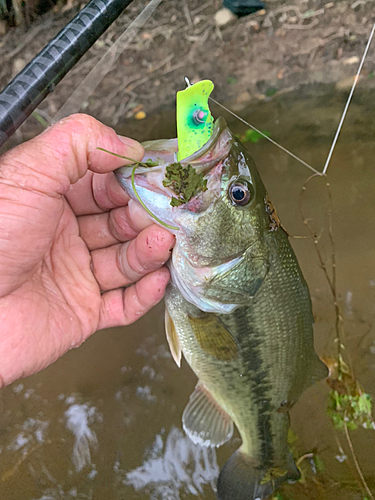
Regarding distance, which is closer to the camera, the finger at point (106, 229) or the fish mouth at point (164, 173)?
the fish mouth at point (164, 173)

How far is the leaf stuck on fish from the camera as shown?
4.62 ft

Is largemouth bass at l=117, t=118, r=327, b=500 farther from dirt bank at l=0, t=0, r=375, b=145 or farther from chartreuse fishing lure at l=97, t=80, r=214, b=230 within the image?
dirt bank at l=0, t=0, r=375, b=145

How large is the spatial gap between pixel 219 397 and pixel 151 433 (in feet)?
3.28

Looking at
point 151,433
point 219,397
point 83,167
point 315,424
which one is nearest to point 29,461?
point 151,433

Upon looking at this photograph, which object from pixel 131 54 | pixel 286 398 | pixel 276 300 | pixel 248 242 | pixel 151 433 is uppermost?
pixel 131 54

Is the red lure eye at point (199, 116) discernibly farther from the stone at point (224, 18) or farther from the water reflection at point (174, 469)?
the stone at point (224, 18)

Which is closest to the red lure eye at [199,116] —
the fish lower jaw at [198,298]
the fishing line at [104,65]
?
the fish lower jaw at [198,298]

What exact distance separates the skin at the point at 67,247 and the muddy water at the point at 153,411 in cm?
105

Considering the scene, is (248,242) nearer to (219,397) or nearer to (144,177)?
(144,177)

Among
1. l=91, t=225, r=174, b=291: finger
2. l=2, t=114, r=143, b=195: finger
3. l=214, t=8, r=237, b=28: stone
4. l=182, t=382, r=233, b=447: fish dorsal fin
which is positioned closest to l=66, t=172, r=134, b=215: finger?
l=91, t=225, r=174, b=291: finger

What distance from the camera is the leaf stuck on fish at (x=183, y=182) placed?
55.4 inches

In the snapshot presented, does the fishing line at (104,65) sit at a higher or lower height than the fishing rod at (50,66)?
lower

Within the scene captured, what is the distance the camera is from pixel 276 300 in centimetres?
186

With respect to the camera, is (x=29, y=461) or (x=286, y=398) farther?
(x=29, y=461)
